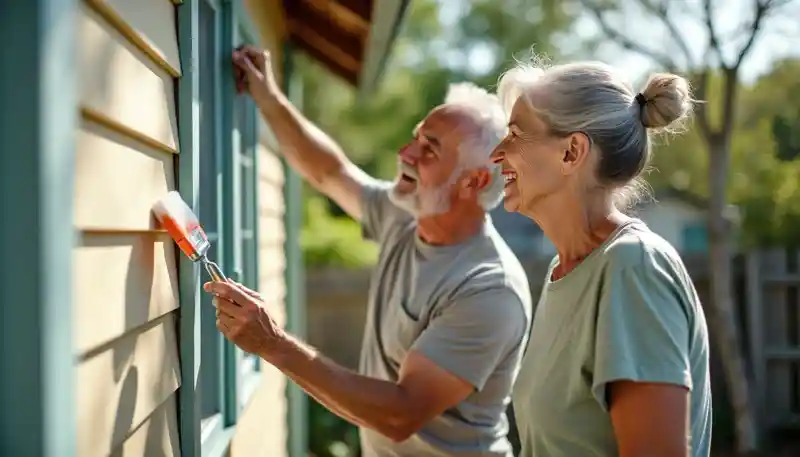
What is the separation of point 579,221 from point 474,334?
0.65 metres

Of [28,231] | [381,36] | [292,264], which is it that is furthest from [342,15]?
[28,231]

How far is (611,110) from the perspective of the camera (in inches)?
69.6

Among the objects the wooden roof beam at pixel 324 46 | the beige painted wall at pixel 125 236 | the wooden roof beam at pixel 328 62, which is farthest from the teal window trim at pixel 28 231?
the wooden roof beam at pixel 328 62

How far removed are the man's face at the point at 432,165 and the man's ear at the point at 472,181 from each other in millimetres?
26

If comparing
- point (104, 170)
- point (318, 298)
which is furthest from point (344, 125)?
point (104, 170)

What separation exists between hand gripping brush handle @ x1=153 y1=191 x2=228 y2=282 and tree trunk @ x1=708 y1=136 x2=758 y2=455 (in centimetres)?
574

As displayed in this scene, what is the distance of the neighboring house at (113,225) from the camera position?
0.98m

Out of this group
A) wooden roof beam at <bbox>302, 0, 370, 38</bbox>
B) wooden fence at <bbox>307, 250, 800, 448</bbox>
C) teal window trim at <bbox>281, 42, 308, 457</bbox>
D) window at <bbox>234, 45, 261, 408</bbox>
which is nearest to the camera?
window at <bbox>234, 45, 261, 408</bbox>

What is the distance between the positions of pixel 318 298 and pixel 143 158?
632 centimetres

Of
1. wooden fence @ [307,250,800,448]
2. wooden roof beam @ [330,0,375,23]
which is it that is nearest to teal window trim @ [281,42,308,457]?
wooden roof beam @ [330,0,375,23]

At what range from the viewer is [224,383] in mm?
2389

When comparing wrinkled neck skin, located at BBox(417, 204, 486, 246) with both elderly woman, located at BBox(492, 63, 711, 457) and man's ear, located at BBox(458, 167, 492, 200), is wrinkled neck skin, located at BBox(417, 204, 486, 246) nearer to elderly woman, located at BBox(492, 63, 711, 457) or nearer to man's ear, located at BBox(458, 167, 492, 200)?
man's ear, located at BBox(458, 167, 492, 200)

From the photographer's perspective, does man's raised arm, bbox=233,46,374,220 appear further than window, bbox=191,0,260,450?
Yes

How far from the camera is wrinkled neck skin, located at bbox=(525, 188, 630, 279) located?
1.83 metres
